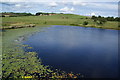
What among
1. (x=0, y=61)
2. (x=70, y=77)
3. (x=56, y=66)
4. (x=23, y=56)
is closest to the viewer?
(x=70, y=77)

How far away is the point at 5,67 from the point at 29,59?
15.3ft

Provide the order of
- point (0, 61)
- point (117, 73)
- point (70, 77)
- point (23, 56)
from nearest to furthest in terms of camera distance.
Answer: point (70, 77), point (117, 73), point (0, 61), point (23, 56)

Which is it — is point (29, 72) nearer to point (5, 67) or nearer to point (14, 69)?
point (14, 69)

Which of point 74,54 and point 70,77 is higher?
point 74,54

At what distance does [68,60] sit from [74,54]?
376 centimetres

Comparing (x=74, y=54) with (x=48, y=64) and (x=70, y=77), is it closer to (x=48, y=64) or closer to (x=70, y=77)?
(x=48, y=64)

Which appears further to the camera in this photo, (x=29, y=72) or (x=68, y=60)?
(x=68, y=60)

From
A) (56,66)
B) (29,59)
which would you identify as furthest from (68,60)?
(29,59)

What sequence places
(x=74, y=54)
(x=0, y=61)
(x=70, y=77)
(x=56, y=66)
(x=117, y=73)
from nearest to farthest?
1. (x=70, y=77)
2. (x=117, y=73)
3. (x=56, y=66)
4. (x=0, y=61)
5. (x=74, y=54)

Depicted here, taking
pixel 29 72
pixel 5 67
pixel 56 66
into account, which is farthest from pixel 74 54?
pixel 5 67

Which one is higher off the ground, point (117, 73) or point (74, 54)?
point (74, 54)

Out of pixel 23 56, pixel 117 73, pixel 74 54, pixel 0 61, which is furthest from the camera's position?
pixel 74 54

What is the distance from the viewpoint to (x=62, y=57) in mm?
24656

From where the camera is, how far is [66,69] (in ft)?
64.7
